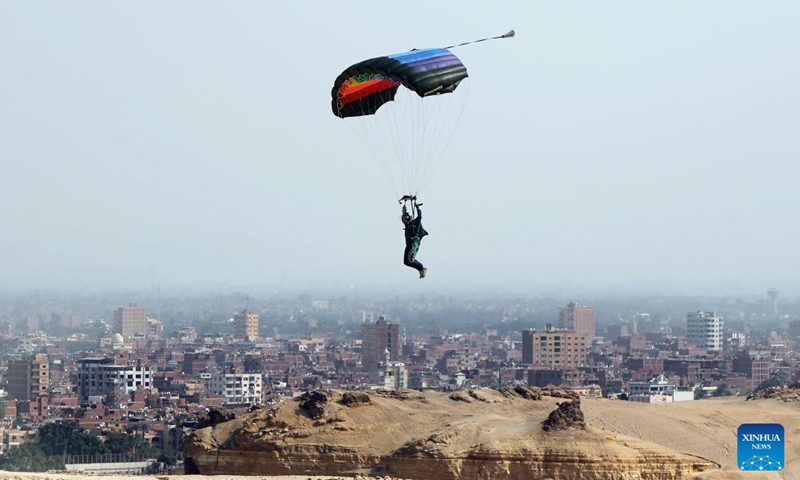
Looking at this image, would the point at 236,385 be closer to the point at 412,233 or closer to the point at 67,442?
the point at 67,442

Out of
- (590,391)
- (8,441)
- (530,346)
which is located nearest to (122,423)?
(8,441)

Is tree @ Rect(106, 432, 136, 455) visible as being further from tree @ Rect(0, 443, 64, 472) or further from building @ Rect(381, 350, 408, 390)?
building @ Rect(381, 350, 408, 390)

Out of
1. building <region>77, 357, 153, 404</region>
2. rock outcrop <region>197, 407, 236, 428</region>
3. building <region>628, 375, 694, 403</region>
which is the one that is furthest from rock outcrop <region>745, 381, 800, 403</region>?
building <region>77, 357, 153, 404</region>

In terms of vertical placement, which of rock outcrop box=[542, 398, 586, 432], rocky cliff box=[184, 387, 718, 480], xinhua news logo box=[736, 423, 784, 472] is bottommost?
rocky cliff box=[184, 387, 718, 480]

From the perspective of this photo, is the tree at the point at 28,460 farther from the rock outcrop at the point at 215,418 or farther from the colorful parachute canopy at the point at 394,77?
the colorful parachute canopy at the point at 394,77

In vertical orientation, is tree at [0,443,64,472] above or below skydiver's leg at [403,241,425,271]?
below

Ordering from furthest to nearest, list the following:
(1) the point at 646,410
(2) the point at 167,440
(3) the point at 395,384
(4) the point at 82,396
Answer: (3) the point at 395,384, (4) the point at 82,396, (2) the point at 167,440, (1) the point at 646,410

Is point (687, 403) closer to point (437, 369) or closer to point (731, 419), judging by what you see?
point (731, 419)
